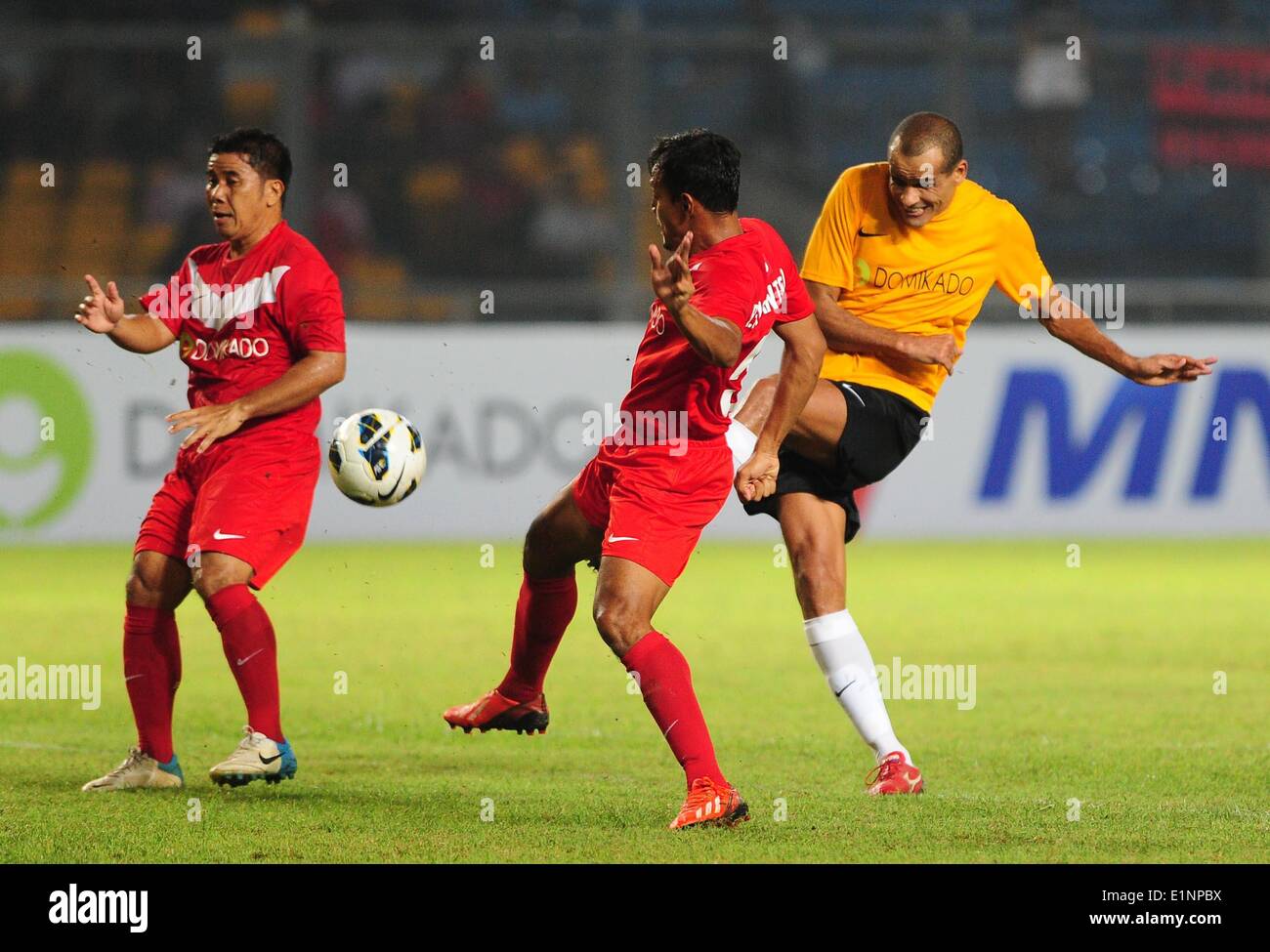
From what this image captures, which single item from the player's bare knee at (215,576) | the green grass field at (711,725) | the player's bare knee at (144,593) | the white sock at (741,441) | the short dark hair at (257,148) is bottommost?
the green grass field at (711,725)

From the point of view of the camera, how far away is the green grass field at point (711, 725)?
17.4 feet

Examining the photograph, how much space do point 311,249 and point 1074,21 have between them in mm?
15882

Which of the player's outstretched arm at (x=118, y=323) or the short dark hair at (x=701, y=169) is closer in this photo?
the short dark hair at (x=701, y=169)

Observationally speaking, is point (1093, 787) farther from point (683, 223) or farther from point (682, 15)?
point (682, 15)

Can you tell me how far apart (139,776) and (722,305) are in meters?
2.51

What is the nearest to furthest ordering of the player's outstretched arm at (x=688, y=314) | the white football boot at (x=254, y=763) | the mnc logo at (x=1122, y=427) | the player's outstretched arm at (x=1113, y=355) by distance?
the player's outstretched arm at (x=688, y=314) → the white football boot at (x=254, y=763) → the player's outstretched arm at (x=1113, y=355) → the mnc logo at (x=1122, y=427)

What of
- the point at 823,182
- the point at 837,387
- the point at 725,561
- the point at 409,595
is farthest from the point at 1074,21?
the point at 837,387

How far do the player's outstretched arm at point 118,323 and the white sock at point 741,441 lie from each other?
1943mm

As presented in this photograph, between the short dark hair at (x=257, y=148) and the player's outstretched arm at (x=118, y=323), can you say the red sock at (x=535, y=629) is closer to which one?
the player's outstretched arm at (x=118, y=323)

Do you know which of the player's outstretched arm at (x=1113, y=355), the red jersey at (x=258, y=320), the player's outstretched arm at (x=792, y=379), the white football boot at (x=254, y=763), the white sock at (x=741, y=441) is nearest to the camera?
the player's outstretched arm at (x=792, y=379)

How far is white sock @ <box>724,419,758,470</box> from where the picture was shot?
615cm

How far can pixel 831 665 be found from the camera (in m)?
6.38

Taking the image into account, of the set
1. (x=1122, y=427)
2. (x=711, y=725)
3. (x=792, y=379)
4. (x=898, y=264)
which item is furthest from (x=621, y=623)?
(x=1122, y=427)

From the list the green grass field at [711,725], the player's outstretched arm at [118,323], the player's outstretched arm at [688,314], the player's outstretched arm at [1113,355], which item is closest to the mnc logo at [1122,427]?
the green grass field at [711,725]
